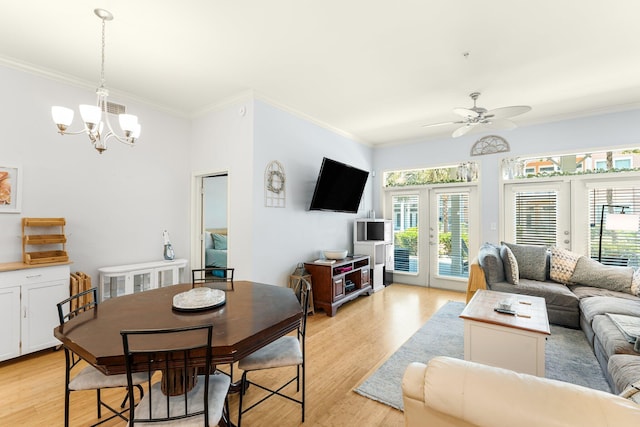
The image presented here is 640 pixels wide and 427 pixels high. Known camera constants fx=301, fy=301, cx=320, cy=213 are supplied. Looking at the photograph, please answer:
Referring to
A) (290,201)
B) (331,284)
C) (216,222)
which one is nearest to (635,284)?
(331,284)

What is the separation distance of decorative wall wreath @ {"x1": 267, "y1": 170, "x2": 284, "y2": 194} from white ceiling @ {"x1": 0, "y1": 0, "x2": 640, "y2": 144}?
0.93 metres

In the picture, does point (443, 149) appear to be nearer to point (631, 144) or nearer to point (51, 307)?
point (631, 144)

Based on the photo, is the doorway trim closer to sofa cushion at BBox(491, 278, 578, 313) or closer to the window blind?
sofa cushion at BBox(491, 278, 578, 313)

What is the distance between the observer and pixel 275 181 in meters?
3.98

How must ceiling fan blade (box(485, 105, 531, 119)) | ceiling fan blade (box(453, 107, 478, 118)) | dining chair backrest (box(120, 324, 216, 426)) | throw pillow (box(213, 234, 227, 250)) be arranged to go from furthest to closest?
throw pillow (box(213, 234, 227, 250)), ceiling fan blade (box(453, 107, 478, 118)), ceiling fan blade (box(485, 105, 531, 119)), dining chair backrest (box(120, 324, 216, 426))

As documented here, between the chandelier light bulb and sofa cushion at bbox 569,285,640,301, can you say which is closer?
the chandelier light bulb

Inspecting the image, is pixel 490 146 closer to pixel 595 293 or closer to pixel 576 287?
pixel 576 287

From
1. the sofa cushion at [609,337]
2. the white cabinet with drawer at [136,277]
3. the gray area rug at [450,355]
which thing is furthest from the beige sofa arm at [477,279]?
the white cabinet with drawer at [136,277]

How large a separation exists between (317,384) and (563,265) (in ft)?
11.7

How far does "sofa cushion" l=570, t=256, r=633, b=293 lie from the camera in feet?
11.3

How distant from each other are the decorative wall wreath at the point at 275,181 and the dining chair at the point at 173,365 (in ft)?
8.52

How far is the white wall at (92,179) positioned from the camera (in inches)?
116

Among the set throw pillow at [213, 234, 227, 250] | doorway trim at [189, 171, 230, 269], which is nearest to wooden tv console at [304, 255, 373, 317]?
doorway trim at [189, 171, 230, 269]

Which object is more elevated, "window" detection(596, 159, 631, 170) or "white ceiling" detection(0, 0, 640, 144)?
"white ceiling" detection(0, 0, 640, 144)
